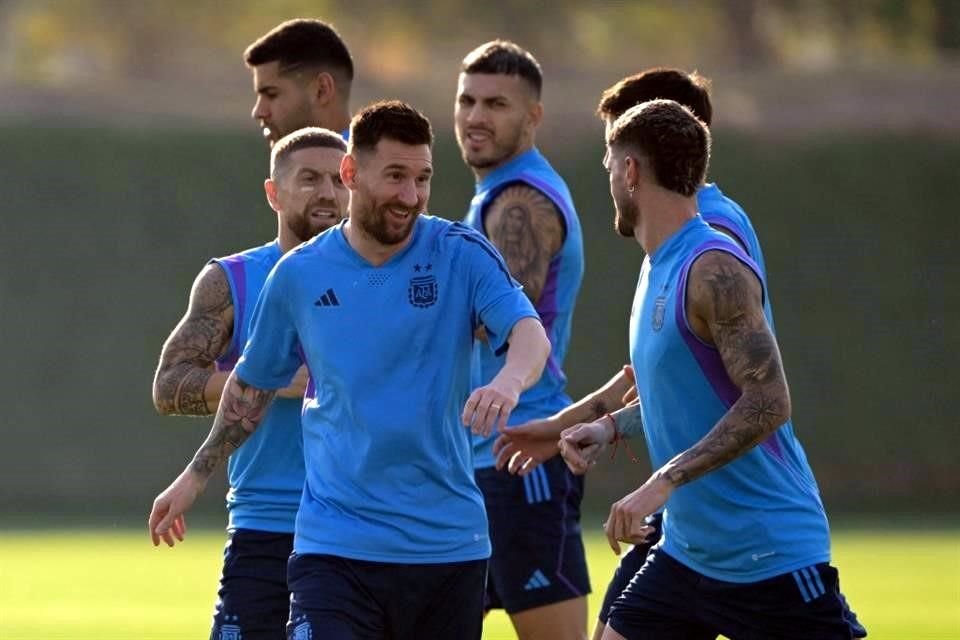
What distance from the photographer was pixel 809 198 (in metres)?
21.2

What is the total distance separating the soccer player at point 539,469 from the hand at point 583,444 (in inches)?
54.3

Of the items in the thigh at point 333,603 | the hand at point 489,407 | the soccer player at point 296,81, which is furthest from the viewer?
the soccer player at point 296,81

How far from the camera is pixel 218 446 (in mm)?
5996

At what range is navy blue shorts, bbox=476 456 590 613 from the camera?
7.47m

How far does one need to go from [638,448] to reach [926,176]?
14.6ft

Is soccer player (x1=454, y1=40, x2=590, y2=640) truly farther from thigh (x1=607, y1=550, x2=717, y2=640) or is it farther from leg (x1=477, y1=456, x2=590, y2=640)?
thigh (x1=607, y1=550, x2=717, y2=640)

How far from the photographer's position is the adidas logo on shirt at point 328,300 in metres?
5.69

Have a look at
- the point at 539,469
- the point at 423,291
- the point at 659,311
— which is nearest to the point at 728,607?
the point at 659,311

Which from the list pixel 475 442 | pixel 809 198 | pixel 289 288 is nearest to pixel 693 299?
pixel 289 288

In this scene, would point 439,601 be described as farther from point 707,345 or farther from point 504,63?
point 504,63

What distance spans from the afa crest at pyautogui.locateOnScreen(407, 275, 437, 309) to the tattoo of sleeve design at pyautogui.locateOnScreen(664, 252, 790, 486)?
76 centimetres

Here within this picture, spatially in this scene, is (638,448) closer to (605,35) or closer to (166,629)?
(166,629)

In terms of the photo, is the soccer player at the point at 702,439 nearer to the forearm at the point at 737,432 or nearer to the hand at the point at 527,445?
the forearm at the point at 737,432

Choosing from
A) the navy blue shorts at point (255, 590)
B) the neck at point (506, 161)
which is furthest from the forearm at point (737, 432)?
the neck at point (506, 161)
